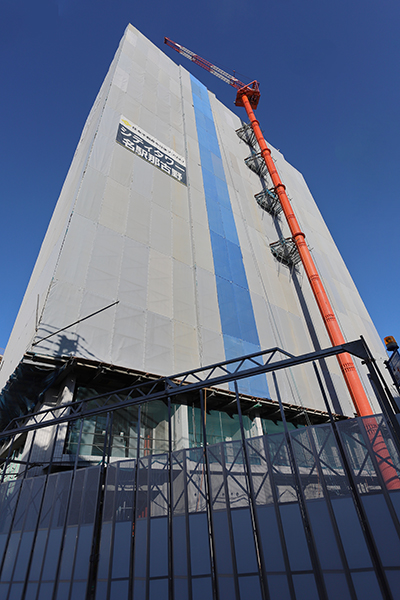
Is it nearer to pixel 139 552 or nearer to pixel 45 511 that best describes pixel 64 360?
pixel 45 511

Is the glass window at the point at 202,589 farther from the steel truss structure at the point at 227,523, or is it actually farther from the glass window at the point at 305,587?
the glass window at the point at 305,587

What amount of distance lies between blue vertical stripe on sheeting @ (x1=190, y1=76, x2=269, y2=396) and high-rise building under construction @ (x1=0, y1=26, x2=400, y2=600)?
0.48 feet

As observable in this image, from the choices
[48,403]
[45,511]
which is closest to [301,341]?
[48,403]

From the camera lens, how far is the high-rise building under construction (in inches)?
247

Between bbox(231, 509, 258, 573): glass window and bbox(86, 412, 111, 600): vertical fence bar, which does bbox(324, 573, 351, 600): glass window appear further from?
bbox(86, 412, 111, 600): vertical fence bar

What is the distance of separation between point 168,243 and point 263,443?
563 inches

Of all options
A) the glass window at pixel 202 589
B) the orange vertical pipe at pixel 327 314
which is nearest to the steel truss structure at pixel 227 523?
the glass window at pixel 202 589

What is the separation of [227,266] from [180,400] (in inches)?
404

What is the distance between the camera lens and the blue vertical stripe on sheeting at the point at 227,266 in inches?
710

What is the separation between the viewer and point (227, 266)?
21500 millimetres

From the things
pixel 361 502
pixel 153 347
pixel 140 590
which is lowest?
pixel 140 590

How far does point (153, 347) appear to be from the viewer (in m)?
15.0

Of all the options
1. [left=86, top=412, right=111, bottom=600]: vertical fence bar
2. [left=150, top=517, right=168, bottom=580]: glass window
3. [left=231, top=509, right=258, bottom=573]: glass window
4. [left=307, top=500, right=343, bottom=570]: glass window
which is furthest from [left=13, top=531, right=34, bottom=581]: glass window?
[left=307, top=500, right=343, bottom=570]: glass window

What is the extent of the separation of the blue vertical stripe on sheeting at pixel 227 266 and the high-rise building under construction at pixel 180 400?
0.15 metres
